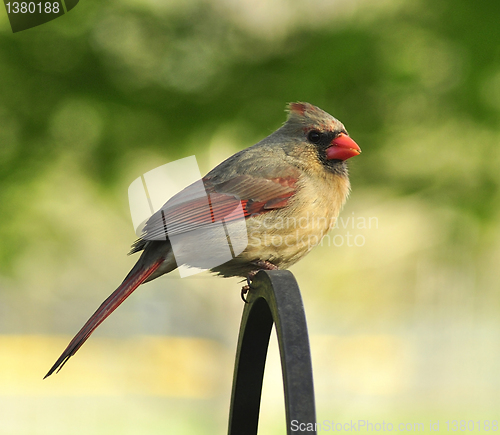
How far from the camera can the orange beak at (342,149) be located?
219 cm

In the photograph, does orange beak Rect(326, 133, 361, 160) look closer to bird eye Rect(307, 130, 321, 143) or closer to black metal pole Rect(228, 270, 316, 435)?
bird eye Rect(307, 130, 321, 143)

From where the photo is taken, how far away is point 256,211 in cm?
200

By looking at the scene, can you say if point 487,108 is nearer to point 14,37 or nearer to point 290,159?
point 290,159

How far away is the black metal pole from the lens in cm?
98

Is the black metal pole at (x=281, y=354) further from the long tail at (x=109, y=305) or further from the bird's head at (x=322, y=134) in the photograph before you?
the bird's head at (x=322, y=134)

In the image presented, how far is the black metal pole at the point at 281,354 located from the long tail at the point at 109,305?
0.47 metres

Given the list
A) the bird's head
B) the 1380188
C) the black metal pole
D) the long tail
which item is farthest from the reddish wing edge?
the 1380188

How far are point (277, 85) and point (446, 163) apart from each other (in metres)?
1.23

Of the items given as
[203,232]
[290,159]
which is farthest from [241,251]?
[290,159]

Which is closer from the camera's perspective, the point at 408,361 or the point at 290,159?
the point at 290,159

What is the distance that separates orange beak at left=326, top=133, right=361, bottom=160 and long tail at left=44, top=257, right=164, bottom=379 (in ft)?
2.70

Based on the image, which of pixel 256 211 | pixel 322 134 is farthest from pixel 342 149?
pixel 256 211

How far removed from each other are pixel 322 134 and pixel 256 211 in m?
0.49

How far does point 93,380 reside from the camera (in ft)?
15.1
